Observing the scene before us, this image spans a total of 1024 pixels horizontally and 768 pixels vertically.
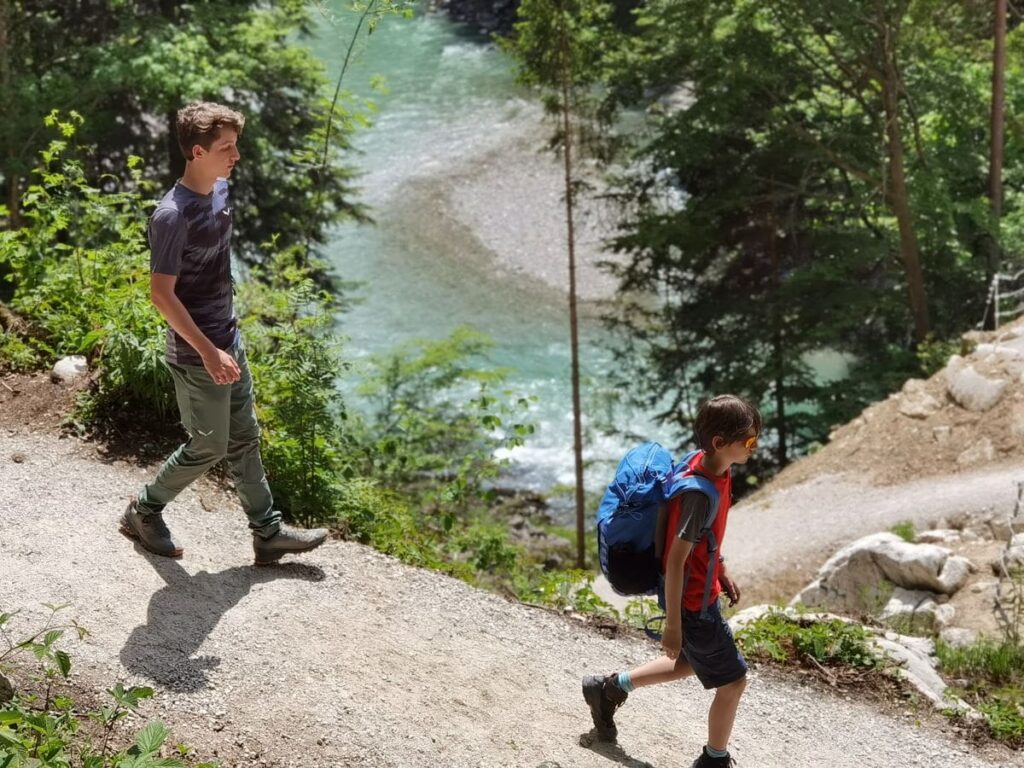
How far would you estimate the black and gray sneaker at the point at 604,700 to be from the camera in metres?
4.84

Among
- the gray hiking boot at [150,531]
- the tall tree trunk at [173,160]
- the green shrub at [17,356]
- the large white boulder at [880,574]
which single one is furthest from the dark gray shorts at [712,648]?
the tall tree trunk at [173,160]

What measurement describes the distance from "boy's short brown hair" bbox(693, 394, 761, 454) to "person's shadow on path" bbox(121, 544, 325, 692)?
2.37 m

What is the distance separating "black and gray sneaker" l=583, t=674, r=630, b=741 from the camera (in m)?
4.84

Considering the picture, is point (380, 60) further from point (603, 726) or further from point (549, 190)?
point (603, 726)

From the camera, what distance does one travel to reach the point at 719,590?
14.7 ft

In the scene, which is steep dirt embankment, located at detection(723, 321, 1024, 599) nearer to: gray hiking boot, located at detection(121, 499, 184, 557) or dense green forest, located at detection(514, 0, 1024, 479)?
dense green forest, located at detection(514, 0, 1024, 479)

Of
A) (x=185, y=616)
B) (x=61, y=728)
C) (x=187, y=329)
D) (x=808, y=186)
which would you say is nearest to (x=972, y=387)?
(x=808, y=186)

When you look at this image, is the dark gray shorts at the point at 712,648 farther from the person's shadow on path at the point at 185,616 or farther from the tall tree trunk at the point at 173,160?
the tall tree trunk at the point at 173,160

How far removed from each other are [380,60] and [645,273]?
20.3m

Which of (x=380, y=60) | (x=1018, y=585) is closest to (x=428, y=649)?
(x=1018, y=585)

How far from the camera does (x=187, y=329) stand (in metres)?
4.69

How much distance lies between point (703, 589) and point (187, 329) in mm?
2399

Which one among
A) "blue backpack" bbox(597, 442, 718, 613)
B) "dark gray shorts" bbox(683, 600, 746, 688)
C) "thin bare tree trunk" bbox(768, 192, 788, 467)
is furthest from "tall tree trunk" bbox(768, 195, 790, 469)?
"blue backpack" bbox(597, 442, 718, 613)

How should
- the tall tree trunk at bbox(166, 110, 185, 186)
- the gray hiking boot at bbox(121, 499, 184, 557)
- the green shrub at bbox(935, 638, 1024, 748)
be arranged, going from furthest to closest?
the tall tree trunk at bbox(166, 110, 185, 186)
the green shrub at bbox(935, 638, 1024, 748)
the gray hiking boot at bbox(121, 499, 184, 557)
